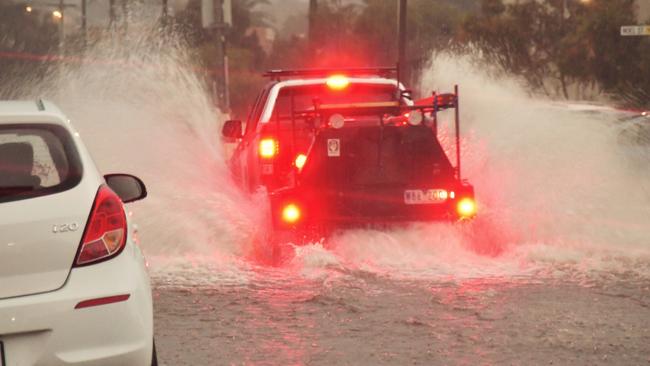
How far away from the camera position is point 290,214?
11211 millimetres

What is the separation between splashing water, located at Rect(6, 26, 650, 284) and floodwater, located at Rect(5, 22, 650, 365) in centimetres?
3

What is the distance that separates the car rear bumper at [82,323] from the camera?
5.07 m

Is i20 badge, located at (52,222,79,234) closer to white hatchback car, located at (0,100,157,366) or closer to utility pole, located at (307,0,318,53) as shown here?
white hatchback car, located at (0,100,157,366)

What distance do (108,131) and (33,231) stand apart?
13.8m

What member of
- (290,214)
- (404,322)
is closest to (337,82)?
(290,214)

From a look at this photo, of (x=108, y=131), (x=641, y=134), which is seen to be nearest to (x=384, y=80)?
(x=108, y=131)

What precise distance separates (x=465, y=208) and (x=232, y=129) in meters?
3.76

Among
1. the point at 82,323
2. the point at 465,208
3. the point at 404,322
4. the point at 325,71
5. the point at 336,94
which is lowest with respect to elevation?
the point at 404,322

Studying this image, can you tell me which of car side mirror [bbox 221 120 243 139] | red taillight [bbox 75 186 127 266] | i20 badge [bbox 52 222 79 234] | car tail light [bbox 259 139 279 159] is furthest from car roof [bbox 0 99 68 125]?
car side mirror [bbox 221 120 243 139]

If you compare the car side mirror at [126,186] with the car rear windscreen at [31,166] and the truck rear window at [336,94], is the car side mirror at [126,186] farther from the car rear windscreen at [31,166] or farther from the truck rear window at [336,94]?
the truck rear window at [336,94]

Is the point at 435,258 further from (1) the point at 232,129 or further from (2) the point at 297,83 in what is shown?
(1) the point at 232,129

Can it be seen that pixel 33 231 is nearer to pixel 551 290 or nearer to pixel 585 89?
pixel 551 290

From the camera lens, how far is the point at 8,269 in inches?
200

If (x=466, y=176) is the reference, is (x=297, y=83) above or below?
above
